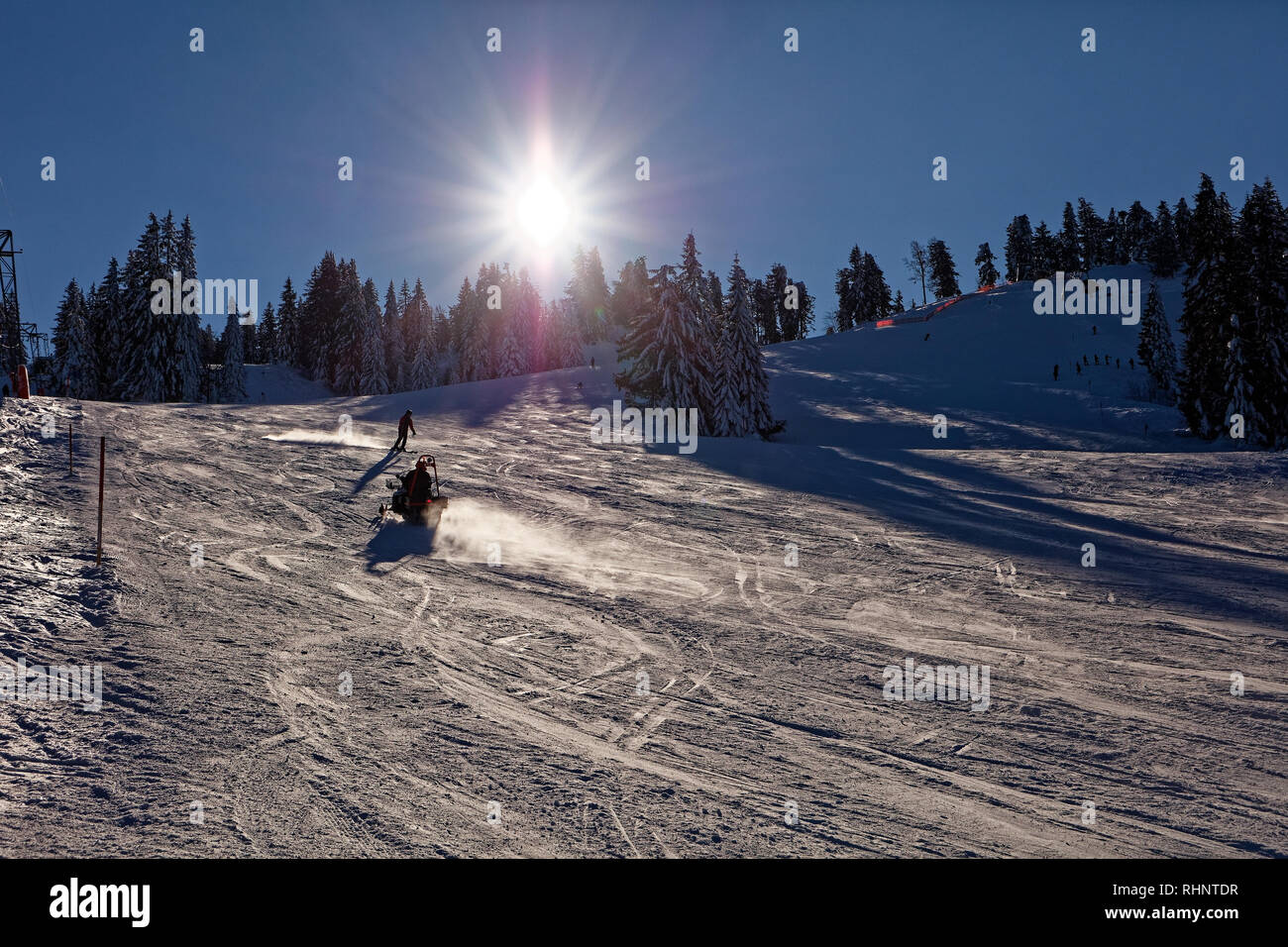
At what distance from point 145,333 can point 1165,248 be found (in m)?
125

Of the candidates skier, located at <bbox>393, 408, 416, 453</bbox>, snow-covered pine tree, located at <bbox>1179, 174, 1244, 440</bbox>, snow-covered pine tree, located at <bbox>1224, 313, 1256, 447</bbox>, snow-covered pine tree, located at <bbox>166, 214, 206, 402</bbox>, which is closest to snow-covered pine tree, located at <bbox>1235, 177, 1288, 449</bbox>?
snow-covered pine tree, located at <bbox>1224, 313, 1256, 447</bbox>

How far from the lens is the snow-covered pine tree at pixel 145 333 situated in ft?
193

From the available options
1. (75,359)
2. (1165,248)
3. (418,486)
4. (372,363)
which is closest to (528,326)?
(372,363)

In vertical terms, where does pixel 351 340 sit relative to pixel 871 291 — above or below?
below

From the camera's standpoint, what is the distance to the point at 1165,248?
107875 mm

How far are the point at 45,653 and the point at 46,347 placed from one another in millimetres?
82261

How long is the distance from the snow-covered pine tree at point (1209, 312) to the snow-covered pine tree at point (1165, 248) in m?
75.0

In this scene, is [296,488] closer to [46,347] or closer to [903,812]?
[903,812]

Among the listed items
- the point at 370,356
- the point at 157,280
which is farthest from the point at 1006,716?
the point at 370,356

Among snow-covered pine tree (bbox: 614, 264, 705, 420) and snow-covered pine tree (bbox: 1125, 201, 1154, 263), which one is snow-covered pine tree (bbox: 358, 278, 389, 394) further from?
snow-covered pine tree (bbox: 1125, 201, 1154, 263)

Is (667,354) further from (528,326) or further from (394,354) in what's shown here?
(394,354)

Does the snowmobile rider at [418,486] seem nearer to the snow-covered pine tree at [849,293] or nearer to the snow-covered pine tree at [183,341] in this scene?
the snow-covered pine tree at [183,341]

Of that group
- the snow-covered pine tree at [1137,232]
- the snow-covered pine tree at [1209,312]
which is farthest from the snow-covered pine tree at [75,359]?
the snow-covered pine tree at [1137,232]

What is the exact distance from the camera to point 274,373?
84500mm
